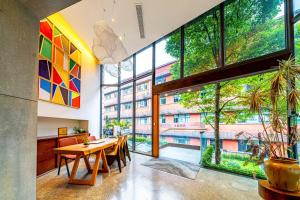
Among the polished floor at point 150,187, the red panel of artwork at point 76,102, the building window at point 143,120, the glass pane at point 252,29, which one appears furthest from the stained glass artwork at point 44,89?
the glass pane at point 252,29

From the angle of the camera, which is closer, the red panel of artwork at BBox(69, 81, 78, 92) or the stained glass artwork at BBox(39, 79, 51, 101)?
the stained glass artwork at BBox(39, 79, 51, 101)

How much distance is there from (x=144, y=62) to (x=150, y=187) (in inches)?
182

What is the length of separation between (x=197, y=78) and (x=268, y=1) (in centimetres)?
225

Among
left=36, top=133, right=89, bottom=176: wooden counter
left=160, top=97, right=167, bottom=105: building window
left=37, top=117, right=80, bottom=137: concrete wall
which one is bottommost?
left=36, top=133, right=89, bottom=176: wooden counter

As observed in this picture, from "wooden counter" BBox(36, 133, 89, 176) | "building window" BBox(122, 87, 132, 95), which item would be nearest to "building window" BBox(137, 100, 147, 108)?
"building window" BBox(122, 87, 132, 95)

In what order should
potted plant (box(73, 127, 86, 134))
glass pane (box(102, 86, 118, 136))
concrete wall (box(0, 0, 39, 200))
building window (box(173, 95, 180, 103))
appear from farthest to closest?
glass pane (box(102, 86, 118, 136)), potted plant (box(73, 127, 86, 134)), building window (box(173, 95, 180, 103)), concrete wall (box(0, 0, 39, 200))

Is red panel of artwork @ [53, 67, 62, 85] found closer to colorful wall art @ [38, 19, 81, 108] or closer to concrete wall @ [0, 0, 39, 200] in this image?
colorful wall art @ [38, 19, 81, 108]

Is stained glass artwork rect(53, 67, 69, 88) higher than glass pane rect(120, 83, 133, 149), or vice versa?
stained glass artwork rect(53, 67, 69, 88)

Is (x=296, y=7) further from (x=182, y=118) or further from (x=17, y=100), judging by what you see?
(x=17, y=100)

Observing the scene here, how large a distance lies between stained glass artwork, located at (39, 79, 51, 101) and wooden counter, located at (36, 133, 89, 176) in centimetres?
100

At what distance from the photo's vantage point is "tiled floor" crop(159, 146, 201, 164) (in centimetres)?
533

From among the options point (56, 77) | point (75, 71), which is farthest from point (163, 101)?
point (56, 77)

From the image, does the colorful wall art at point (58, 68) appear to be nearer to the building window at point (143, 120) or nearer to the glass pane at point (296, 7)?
the building window at point (143, 120)

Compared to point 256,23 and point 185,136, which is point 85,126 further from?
point 256,23
